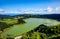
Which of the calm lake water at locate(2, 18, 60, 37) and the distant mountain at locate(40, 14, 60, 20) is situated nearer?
the calm lake water at locate(2, 18, 60, 37)

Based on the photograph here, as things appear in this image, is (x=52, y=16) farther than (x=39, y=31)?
Yes

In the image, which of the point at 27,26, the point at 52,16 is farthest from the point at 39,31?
the point at 52,16

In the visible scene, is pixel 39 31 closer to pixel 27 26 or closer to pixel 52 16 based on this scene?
pixel 27 26

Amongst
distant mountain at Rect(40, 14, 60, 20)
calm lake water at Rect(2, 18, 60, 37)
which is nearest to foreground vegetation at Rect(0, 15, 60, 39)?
calm lake water at Rect(2, 18, 60, 37)

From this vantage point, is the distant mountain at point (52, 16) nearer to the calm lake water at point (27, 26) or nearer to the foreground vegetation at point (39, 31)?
the calm lake water at point (27, 26)

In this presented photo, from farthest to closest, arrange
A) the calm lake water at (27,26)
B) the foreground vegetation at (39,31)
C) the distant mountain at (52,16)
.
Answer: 1. the distant mountain at (52,16)
2. the calm lake water at (27,26)
3. the foreground vegetation at (39,31)

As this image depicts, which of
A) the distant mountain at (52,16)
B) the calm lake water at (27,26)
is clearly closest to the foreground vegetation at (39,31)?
the calm lake water at (27,26)

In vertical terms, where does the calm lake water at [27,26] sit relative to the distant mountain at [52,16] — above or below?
below

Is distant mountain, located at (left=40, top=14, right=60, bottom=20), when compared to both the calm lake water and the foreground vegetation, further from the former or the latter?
the foreground vegetation

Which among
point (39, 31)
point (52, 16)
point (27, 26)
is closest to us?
point (39, 31)
